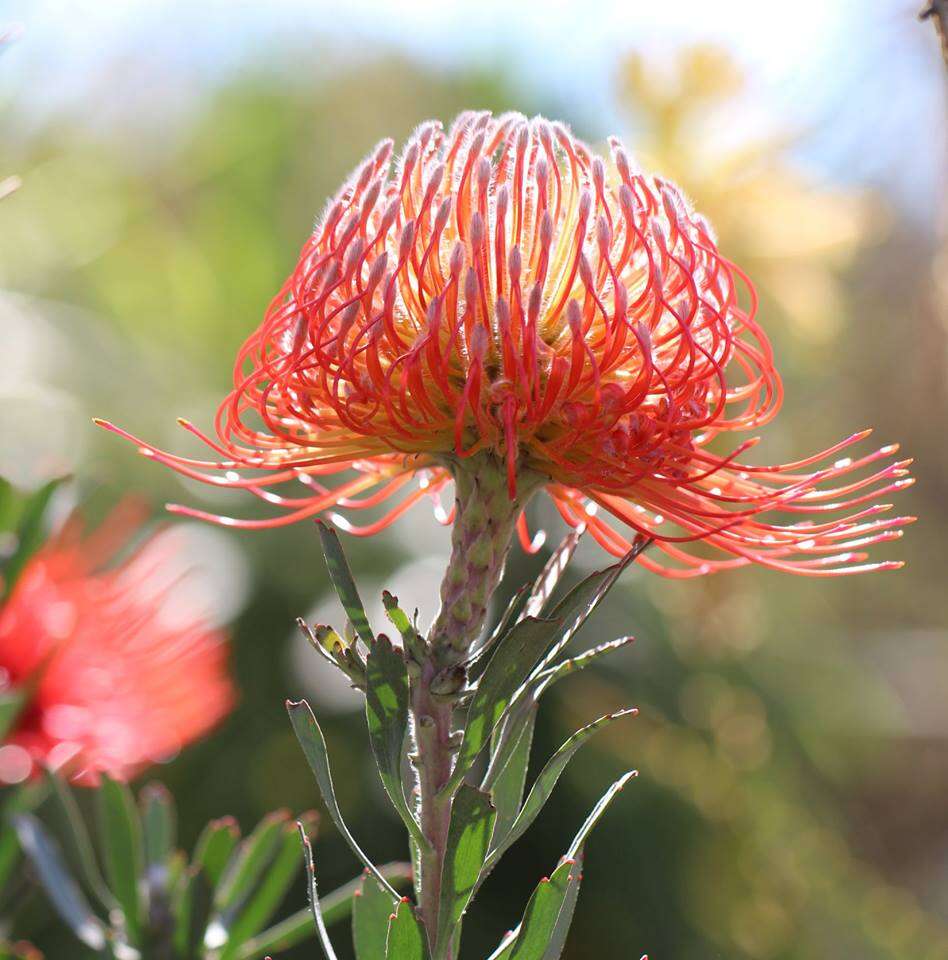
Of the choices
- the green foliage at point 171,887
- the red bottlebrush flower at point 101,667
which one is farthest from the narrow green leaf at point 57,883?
the red bottlebrush flower at point 101,667

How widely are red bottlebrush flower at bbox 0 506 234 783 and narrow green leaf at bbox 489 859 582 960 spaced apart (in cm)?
41

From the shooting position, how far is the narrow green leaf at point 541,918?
0.46m

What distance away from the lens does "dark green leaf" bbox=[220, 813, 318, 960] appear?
2.10 ft

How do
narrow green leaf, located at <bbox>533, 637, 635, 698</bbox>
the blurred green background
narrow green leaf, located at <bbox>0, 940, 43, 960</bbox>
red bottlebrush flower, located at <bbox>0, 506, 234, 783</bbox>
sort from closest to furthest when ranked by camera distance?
narrow green leaf, located at <bbox>533, 637, 635, 698</bbox> → narrow green leaf, located at <bbox>0, 940, 43, 960</bbox> → red bottlebrush flower, located at <bbox>0, 506, 234, 783</bbox> → the blurred green background

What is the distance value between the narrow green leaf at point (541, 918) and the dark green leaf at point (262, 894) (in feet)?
0.64

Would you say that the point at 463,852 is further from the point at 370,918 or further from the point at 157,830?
the point at 157,830

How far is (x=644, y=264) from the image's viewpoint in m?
0.57

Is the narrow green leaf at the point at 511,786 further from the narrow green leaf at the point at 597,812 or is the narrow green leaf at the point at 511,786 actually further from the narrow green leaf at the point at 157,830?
the narrow green leaf at the point at 157,830

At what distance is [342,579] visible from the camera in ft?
1.62

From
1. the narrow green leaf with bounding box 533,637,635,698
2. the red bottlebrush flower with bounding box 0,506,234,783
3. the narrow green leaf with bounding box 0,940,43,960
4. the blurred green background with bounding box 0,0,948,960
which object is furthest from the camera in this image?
the blurred green background with bounding box 0,0,948,960

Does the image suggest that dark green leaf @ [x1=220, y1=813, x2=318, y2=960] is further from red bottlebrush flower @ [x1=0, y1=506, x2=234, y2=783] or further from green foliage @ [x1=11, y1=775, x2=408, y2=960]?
red bottlebrush flower @ [x1=0, y1=506, x2=234, y2=783]

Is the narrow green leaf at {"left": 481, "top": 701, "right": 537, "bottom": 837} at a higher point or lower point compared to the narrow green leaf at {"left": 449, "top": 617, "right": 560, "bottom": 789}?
lower

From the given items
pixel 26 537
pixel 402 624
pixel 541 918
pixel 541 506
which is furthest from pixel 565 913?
pixel 541 506

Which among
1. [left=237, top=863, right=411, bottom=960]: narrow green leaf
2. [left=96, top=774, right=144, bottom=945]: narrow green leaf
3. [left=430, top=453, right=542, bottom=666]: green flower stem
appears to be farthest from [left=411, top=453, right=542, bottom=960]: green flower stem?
[left=96, top=774, right=144, bottom=945]: narrow green leaf
